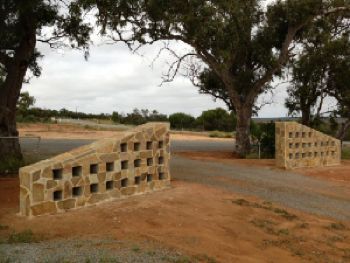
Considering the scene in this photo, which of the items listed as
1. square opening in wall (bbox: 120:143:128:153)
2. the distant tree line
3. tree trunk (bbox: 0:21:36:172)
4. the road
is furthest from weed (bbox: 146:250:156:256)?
the distant tree line

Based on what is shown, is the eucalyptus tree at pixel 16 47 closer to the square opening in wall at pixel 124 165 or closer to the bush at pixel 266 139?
the square opening in wall at pixel 124 165

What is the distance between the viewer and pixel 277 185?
1359 centimetres

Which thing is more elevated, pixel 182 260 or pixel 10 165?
pixel 10 165

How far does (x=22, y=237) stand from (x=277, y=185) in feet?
27.2

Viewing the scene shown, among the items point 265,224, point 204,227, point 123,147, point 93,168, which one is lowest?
point 265,224

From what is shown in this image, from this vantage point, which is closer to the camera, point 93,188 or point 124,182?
point 93,188

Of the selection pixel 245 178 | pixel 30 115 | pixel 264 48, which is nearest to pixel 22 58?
pixel 245 178

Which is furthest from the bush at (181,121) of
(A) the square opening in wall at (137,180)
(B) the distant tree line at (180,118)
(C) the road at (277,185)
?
(A) the square opening in wall at (137,180)

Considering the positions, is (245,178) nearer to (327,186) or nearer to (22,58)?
(327,186)

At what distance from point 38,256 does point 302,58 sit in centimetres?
2219

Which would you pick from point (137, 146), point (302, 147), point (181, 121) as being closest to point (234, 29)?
point (302, 147)

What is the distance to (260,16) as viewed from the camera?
2267 cm

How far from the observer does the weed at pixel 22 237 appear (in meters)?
6.91

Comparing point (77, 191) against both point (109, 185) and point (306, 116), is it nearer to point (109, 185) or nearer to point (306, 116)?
point (109, 185)
